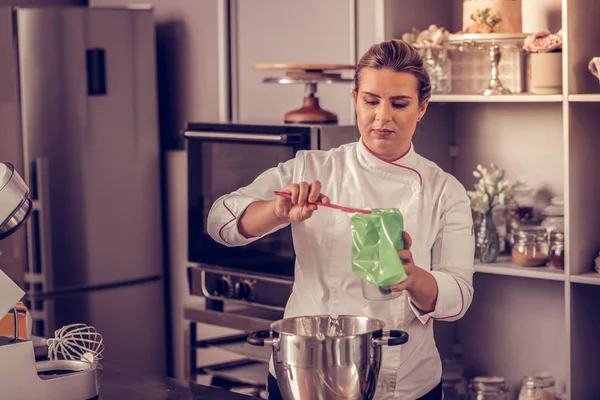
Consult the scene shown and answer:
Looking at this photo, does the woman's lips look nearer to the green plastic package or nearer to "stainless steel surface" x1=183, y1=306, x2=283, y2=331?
the green plastic package

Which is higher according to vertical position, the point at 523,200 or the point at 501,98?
the point at 501,98

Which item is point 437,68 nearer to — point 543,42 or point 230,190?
point 543,42

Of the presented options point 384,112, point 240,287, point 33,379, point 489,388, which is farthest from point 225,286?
point 33,379

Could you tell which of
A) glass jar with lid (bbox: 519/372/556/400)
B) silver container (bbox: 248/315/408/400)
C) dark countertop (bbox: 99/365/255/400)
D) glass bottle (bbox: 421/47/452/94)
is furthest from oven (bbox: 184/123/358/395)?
silver container (bbox: 248/315/408/400)

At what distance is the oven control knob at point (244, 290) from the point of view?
3381mm

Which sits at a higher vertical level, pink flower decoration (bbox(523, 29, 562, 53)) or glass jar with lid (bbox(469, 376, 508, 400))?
pink flower decoration (bbox(523, 29, 562, 53))

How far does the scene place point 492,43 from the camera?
120 inches

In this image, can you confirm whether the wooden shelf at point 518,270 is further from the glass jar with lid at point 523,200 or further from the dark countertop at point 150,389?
the dark countertop at point 150,389

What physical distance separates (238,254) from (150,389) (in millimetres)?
1416

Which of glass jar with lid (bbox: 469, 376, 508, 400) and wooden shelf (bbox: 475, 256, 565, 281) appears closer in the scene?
wooden shelf (bbox: 475, 256, 565, 281)

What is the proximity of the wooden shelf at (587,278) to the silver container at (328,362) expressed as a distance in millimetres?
1269

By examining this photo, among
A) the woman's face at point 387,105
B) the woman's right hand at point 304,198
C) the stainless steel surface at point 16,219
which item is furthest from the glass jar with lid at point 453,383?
the stainless steel surface at point 16,219

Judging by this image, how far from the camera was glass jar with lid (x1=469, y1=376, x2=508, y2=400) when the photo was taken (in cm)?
323

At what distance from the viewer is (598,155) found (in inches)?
116
